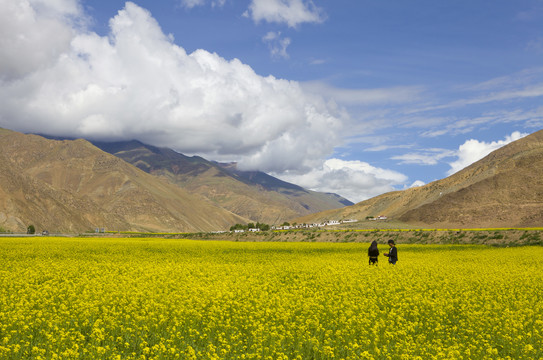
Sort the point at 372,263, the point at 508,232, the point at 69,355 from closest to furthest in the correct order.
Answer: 1. the point at 69,355
2. the point at 372,263
3. the point at 508,232

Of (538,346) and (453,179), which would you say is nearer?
(538,346)

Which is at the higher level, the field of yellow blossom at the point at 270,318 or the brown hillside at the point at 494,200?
the brown hillside at the point at 494,200

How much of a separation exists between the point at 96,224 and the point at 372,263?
169 meters

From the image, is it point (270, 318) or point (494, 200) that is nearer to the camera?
point (270, 318)

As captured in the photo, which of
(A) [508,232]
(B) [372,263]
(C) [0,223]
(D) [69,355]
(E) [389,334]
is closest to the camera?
(D) [69,355]

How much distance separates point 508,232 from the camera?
178 ft

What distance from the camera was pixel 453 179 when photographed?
Result: 17538cm

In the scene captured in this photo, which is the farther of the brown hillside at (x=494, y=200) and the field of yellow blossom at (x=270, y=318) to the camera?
the brown hillside at (x=494, y=200)

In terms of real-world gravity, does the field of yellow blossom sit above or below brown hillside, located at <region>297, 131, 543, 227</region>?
below

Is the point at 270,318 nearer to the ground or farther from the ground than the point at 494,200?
nearer to the ground

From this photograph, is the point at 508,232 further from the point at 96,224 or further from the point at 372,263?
the point at 96,224

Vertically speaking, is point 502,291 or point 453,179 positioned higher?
point 453,179

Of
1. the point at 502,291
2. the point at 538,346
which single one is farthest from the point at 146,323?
the point at 502,291

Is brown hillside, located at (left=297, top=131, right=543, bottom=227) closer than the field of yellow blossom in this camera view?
No
